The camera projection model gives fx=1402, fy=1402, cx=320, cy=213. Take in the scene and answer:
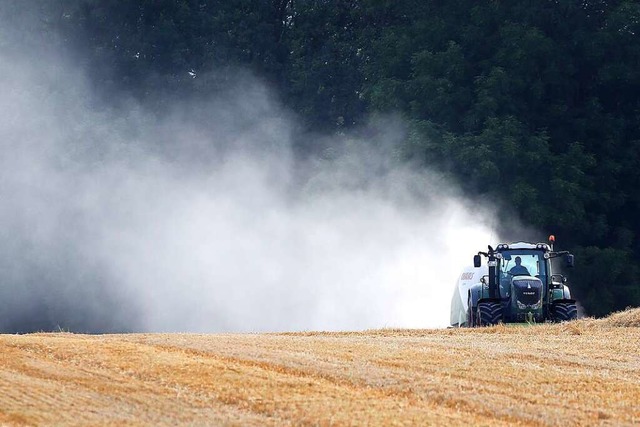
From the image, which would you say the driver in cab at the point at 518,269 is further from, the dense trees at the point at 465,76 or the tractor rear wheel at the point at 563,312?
the dense trees at the point at 465,76

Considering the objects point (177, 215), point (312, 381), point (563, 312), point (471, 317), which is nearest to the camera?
point (312, 381)

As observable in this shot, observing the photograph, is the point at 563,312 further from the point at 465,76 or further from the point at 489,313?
the point at 465,76

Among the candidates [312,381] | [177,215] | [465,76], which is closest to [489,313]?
[312,381]

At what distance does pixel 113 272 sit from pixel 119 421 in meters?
37.3

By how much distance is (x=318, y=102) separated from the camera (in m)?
52.2

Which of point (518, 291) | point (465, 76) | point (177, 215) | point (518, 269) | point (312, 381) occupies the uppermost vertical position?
point (465, 76)

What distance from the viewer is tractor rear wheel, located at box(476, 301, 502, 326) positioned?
98.8 feet

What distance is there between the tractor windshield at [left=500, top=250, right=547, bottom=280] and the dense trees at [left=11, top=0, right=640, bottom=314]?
1226 cm

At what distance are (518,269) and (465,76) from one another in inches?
691

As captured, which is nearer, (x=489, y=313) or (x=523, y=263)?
(x=489, y=313)

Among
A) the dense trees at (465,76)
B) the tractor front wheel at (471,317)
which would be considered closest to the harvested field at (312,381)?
the tractor front wheel at (471,317)

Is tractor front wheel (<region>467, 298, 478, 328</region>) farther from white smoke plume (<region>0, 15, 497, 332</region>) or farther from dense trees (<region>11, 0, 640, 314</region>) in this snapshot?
white smoke plume (<region>0, 15, 497, 332</region>)

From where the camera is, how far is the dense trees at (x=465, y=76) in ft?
148

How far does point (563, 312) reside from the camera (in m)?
30.7
